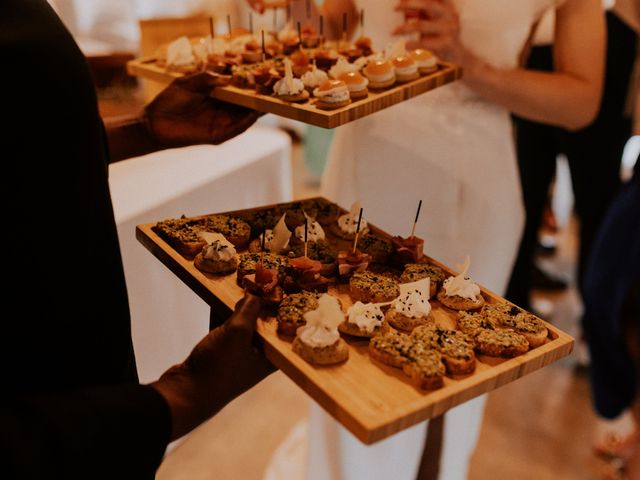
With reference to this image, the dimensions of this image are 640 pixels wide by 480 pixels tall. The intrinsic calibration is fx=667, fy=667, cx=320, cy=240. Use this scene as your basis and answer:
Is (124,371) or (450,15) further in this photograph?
(450,15)

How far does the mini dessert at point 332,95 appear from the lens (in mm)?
1230

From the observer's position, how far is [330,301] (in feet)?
3.30

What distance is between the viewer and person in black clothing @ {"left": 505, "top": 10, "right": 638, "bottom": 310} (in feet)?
9.20

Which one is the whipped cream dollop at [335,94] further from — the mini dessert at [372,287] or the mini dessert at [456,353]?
the mini dessert at [456,353]

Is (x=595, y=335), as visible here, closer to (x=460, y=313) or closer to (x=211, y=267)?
(x=460, y=313)

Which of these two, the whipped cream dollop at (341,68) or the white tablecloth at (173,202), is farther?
the white tablecloth at (173,202)

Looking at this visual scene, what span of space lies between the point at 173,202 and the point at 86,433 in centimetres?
103

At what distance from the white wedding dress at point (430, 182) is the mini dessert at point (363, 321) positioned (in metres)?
0.66

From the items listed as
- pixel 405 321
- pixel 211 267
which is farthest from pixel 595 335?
pixel 211 267

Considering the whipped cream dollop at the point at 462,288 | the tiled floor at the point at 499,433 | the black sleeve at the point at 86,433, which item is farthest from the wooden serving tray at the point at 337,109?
the tiled floor at the point at 499,433

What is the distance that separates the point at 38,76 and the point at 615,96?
2.64 meters

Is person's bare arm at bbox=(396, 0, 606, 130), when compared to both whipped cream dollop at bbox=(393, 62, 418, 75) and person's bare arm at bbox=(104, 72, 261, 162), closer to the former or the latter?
A: whipped cream dollop at bbox=(393, 62, 418, 75)

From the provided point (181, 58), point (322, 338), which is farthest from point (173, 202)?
point (322, 338)

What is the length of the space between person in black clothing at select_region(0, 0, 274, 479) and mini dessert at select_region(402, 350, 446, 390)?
24 centimetres
